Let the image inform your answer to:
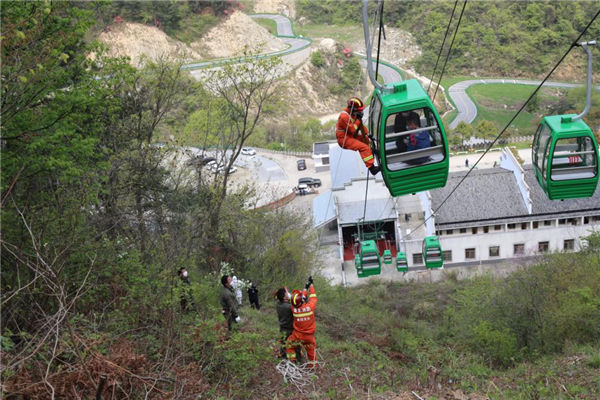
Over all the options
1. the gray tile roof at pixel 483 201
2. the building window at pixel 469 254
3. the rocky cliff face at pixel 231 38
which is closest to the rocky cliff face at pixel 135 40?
the rocky cliff face at pixel 231 38

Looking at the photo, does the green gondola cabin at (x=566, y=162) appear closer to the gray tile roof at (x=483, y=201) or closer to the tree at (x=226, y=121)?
the tree at (x=226, y=121)

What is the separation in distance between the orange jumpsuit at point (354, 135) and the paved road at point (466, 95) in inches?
2216

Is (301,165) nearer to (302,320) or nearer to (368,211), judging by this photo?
(368,211)

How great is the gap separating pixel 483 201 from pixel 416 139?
21742 mm

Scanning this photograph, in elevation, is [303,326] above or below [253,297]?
above

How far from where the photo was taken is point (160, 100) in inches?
706

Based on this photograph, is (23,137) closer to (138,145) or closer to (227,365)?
(227,365)

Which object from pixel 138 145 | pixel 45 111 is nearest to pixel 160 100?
pixel 138 145

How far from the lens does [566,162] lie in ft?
34.5

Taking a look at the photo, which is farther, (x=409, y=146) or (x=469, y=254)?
(x=469, y=254)

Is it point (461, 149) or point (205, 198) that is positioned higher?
point (205, 198)

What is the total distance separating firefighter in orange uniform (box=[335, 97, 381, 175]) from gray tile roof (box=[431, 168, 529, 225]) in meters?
20.5

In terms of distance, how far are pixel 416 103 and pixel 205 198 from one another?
37.2ft

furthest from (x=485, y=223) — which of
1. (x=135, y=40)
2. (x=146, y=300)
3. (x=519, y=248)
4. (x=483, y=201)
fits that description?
(x=135, y=40)
